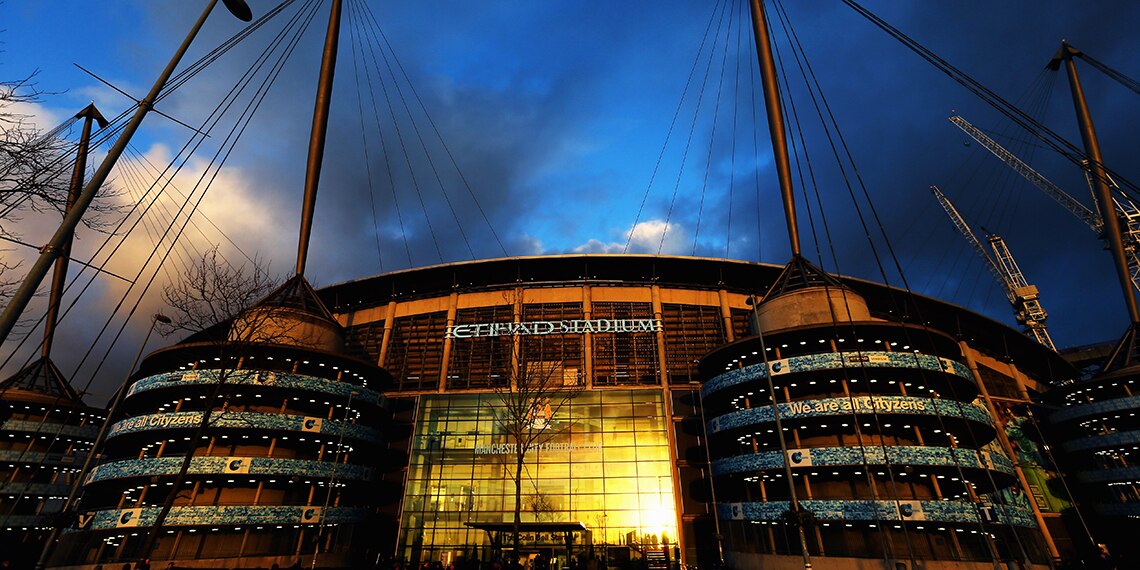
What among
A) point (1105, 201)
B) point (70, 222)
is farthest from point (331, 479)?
point (1105, 201)

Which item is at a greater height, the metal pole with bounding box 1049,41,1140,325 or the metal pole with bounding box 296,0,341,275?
the metal pole with bounding box 296,0,341,275

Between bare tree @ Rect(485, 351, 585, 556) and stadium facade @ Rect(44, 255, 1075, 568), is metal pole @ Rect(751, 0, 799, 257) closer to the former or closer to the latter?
stadium facade @ Rect(44, 255, 1075, 568)

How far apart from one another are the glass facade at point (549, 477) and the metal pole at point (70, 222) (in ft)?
131

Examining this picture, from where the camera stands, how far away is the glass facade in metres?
43.2

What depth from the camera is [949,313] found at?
2466 inches

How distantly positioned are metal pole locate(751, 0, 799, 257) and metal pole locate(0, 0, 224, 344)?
49.8 m

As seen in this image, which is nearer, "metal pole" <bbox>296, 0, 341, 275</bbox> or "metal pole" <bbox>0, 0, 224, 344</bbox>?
"metal pole" <bbox>0, 0, 224, 344</bbox>

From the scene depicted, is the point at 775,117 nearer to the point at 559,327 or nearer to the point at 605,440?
the point at 559,327

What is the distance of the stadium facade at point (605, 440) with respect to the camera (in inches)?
1414

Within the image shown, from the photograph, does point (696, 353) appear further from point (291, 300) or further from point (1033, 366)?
point (1033, 366)

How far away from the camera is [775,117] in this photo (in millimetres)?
52281

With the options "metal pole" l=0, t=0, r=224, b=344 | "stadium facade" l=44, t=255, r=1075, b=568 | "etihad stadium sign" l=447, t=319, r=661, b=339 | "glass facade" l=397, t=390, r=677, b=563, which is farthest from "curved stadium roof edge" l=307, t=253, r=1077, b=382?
"metal pole" l=0, t=0, r=224, b=344

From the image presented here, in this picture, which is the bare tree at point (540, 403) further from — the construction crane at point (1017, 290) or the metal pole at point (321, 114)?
the construction crane at point (1017, 290)

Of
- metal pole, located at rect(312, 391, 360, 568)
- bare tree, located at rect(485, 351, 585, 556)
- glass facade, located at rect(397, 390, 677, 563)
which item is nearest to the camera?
metal pole, located at rect(312, 391, 360, 568)
